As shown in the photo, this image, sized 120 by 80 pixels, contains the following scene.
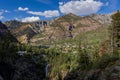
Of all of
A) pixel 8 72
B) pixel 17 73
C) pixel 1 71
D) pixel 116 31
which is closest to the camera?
pixel 116 31

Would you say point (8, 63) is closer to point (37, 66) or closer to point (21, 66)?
point (21, 66)

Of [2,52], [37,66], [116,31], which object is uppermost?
[116,31]

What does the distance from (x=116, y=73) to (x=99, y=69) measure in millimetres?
7974

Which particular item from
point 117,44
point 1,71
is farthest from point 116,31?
point 1,71

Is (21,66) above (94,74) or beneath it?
beneath

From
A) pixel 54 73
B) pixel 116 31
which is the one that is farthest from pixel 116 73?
pixel 54 73

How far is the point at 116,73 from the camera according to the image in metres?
37.2

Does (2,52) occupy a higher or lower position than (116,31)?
lower

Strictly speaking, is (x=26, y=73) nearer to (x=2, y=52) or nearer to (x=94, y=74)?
(x=2, y=52)

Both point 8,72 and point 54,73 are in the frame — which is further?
point 54,73

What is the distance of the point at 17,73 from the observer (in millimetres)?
127938

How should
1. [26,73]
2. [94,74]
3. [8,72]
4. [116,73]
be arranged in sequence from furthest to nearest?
[26,73], [8,72], [94,74], [116,73]

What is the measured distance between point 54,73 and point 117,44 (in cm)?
5750

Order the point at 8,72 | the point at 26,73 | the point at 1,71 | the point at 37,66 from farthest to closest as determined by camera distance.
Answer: the point at 37,66, the point at 26,73, the point at 8,72, the point at 1,71
